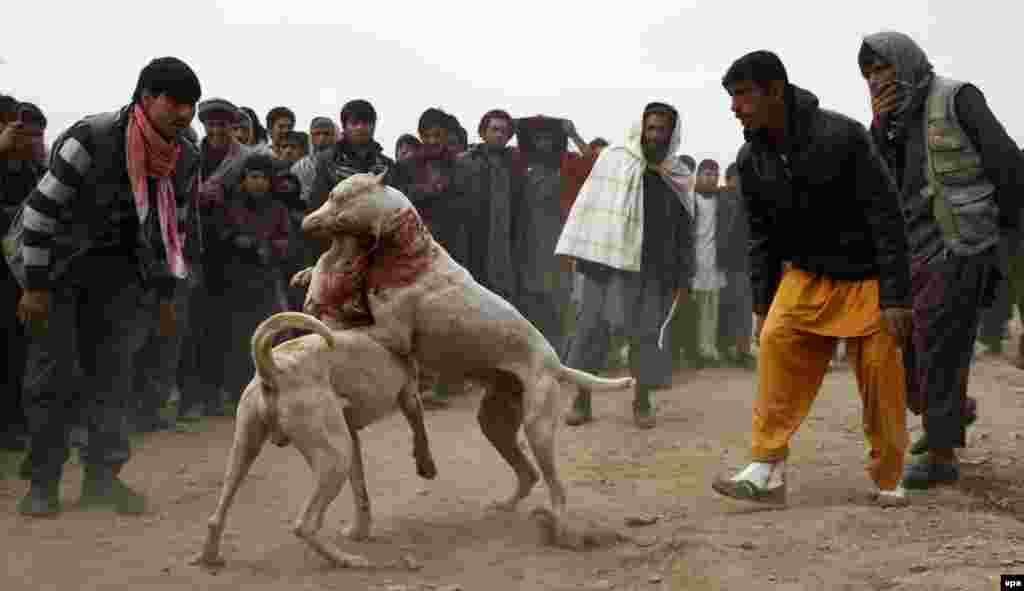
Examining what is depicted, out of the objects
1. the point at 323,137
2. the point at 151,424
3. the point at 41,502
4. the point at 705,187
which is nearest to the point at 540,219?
the point at 323,137

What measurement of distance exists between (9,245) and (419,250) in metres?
2.56

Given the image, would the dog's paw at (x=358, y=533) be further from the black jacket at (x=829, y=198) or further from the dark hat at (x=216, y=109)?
the dark hat at (x=216, y=109)

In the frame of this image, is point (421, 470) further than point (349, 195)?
Yes

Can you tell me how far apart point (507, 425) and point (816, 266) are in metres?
1.69

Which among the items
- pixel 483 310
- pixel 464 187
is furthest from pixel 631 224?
pixel 483 310

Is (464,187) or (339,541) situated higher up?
(464,187)

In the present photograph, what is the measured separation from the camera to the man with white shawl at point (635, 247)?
309 inches

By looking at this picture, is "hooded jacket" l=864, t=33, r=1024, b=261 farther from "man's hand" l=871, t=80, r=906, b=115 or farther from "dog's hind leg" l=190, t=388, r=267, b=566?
"dog's hind leg" l=190, t=388, r=267, b=566

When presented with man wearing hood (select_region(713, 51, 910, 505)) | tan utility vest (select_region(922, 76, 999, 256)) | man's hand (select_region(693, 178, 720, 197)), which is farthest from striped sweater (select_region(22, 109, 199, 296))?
man's hand (select_region(693, 178, 720, 197))

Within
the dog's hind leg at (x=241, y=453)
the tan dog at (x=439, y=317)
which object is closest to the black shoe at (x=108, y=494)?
the dog's hind leg at (x=241, y=453)

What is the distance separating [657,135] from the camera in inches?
311

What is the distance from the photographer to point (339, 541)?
15.9 ft

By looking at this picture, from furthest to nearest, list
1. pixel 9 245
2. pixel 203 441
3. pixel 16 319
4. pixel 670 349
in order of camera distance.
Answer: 1. pixel 670 349
2. pixel 203 441
3. pixel 16 319
4. pixel 9 245

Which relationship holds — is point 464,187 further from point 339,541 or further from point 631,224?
point 339,541
